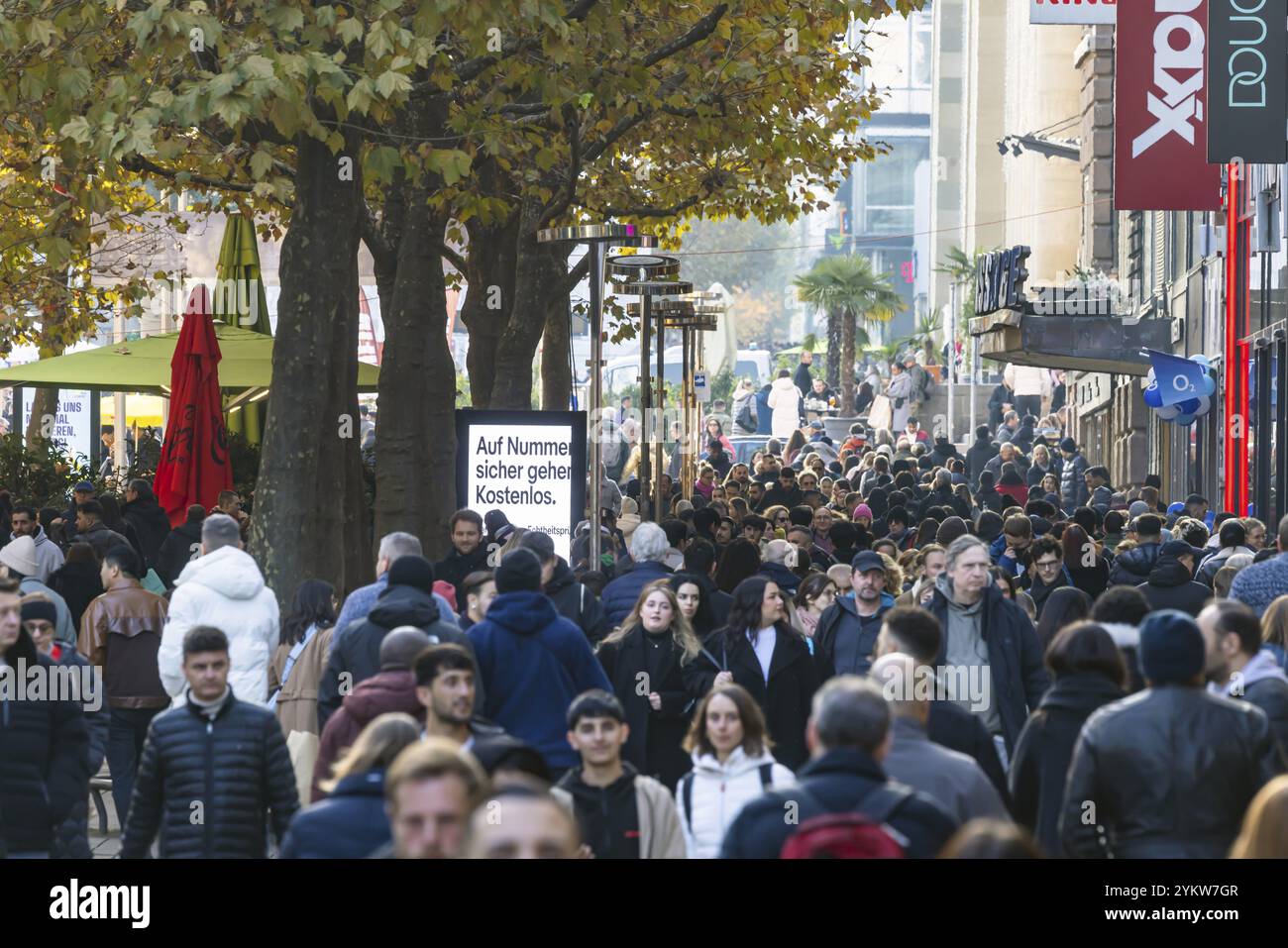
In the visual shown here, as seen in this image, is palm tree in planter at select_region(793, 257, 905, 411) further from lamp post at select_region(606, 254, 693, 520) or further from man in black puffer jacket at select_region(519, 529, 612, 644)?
man in black puffer jacket at select_region(519, 529, 612, 644)

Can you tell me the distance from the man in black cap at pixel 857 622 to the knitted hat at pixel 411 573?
2.45 metres

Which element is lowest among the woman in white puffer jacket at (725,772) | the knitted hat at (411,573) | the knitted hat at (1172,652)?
the woman in white puffer jacket at (725,772)

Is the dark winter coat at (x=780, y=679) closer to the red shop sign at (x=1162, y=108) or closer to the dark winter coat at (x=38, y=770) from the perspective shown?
the dark winter coat at (x=38, y=770)

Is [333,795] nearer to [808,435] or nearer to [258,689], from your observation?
[258,689]

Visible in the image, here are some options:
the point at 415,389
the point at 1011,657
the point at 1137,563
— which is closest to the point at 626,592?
the point at 1011,657

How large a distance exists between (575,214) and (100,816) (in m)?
12.6

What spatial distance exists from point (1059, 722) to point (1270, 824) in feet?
8.20

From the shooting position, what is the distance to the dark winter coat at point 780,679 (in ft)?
34.3

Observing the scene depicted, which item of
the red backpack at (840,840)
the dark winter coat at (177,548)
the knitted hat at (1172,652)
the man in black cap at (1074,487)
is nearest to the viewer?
the red backpack at (840,840)

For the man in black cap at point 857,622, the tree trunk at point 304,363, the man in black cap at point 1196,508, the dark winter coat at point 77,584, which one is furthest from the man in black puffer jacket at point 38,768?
the man in black cap at point 1196,508

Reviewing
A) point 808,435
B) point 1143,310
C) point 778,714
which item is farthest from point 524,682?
point 808,435

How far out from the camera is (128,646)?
11.9 metres

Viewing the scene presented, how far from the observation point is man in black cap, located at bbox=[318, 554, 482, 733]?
9.19m

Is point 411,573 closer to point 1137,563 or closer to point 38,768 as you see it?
point 38,768
